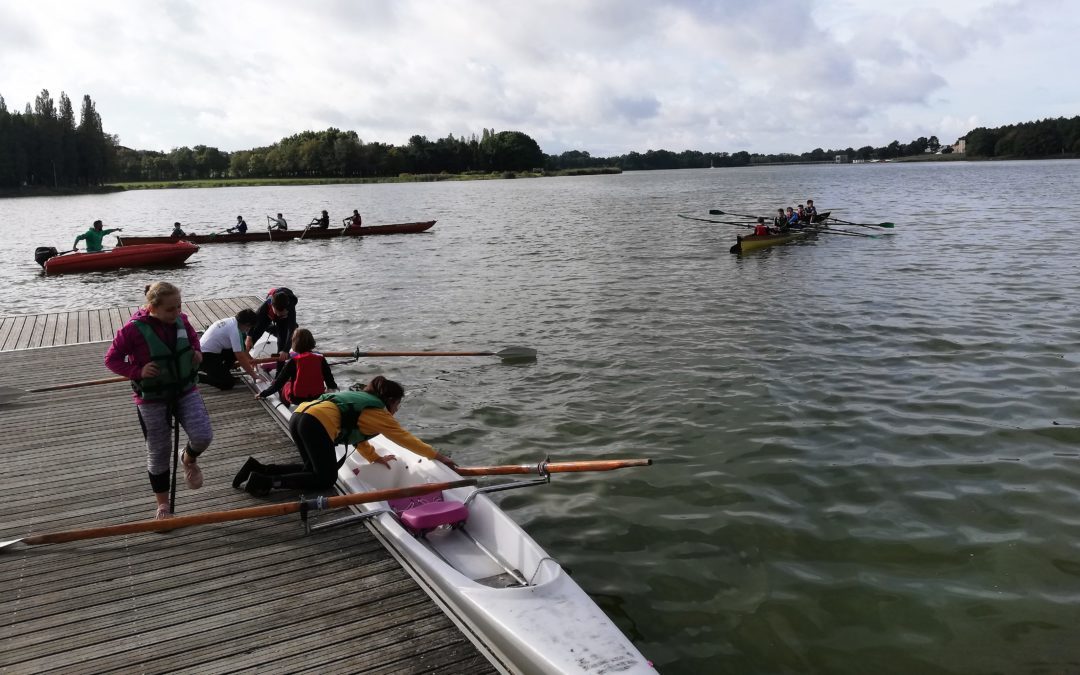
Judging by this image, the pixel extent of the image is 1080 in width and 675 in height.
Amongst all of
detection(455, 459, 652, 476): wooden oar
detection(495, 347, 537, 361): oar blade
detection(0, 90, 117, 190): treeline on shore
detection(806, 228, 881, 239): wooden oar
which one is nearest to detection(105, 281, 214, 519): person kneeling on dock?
detection(455, 459, 652, 476): wooden oar

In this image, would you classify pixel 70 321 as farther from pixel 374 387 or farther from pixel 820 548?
pixel 820 548

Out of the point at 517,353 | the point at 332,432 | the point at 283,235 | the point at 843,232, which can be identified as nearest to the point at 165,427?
the point at 332,432

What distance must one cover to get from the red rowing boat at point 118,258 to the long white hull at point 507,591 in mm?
26229

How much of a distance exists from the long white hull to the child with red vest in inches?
46.1

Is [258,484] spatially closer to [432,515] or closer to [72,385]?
[432,515]

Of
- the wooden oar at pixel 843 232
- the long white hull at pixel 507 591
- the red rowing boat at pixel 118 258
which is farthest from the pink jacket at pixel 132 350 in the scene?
the wooden oar at pixel 843 232

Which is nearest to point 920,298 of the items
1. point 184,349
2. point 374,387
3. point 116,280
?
point 374,387

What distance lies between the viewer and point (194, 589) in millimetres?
5441

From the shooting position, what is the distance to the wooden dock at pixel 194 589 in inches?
183

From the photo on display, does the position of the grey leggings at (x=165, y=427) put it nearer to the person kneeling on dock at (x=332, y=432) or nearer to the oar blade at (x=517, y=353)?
the person kneeling on dock at (x=332, y=432)

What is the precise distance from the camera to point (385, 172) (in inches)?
6471

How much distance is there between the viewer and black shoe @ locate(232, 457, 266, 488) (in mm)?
7090

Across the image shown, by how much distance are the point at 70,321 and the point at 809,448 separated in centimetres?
1625

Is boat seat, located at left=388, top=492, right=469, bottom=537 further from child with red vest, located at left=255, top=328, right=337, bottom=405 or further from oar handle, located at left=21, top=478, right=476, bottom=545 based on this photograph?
child with red vest, located at left=255, top=328, right=337, bottom=405
